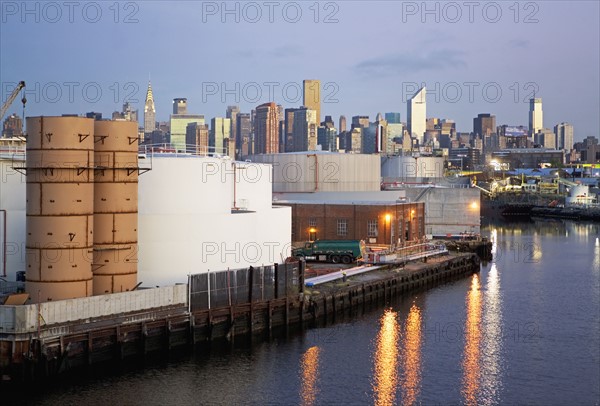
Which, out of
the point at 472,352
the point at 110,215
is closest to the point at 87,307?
the point at 110,215

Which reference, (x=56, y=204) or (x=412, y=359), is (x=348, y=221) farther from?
(x=56, y=204)

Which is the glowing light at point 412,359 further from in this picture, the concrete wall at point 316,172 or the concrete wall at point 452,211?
the concrete wall at point 452,211

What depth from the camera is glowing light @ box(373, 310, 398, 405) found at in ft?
95.1

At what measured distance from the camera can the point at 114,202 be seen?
32.2 meters

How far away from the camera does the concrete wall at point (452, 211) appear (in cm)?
8712

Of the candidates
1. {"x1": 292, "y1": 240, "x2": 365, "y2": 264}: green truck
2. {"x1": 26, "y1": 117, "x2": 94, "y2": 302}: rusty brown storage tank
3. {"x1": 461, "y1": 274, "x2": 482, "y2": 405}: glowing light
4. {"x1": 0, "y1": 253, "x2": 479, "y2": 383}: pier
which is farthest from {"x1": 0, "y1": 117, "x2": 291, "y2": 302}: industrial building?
{"x1": 292, "y1": 240, "x2": 365, "y2": 264}: green truck

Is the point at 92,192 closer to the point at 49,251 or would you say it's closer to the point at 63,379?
the point at 49,251

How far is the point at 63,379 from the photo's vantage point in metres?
28.2

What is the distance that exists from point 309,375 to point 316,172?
150ft

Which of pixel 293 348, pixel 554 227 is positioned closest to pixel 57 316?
pixel 293 348

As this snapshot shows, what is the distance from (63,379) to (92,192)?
7.24 m

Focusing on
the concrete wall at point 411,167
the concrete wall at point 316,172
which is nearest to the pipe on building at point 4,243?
the concrete wall at point 316,172

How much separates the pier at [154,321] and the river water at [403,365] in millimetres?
915

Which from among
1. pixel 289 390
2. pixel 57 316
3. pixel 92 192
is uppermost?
pixel 92 192
